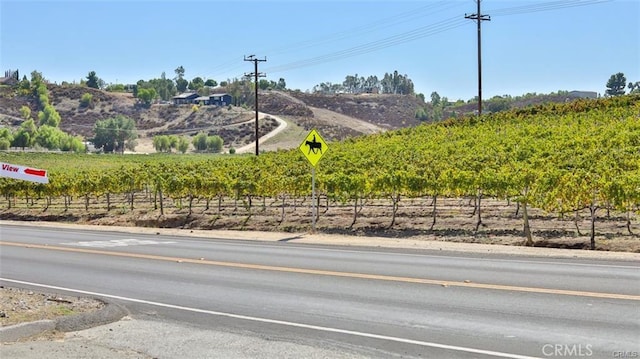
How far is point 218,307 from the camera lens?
10.6m

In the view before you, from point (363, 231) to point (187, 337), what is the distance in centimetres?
1646

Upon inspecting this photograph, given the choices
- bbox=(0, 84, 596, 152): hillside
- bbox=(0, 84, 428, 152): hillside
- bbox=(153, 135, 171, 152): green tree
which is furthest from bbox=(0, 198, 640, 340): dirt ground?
bbox=(0, 84, 428, 152): hillside

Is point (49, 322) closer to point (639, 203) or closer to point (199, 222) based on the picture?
point (639, 203)

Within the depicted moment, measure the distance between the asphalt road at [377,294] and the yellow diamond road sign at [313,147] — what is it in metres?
5.57

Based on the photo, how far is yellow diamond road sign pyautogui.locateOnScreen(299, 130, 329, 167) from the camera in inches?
939

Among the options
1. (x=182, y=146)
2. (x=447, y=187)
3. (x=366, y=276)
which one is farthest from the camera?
(x=182, y=146)

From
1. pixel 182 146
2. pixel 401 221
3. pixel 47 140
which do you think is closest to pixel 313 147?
pixel 401 221

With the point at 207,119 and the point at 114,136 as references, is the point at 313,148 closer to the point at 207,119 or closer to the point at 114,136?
the point at 114,136

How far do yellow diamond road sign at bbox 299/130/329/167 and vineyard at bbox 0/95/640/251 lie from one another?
2.52 meters

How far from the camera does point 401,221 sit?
25.9m

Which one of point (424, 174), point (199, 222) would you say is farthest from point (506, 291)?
point (199, 222)

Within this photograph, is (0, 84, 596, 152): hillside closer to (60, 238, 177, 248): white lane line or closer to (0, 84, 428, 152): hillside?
(0, 84, 428, 152): hillside

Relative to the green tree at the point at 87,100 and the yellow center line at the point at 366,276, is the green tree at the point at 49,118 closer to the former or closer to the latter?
the green tree at the point at 87,100

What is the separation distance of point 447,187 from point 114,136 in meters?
137
